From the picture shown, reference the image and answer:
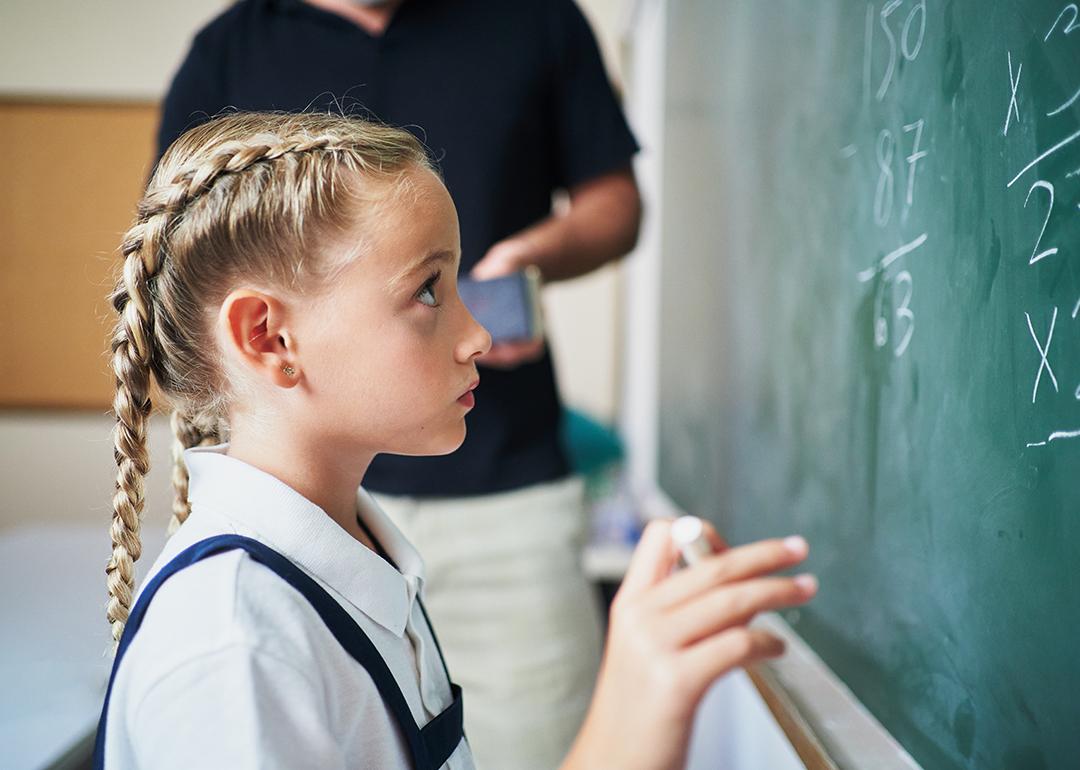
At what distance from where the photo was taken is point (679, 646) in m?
0.47

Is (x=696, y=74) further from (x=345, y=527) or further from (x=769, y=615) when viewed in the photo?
(x=345, y=527)

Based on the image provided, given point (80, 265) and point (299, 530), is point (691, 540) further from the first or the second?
point (80, 265)

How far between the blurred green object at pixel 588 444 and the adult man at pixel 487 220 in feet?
5.46

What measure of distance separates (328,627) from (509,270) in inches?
19.6

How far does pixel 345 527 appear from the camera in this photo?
71 cm

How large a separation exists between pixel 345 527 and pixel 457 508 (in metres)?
0.46

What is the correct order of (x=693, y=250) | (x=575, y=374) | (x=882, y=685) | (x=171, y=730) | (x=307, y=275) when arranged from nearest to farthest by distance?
1. (x=171, y=730)
2. (x=307, y=275)
3. (x=882, y=685)
4. (x=693, y=250)
5. (x=575, y=374)

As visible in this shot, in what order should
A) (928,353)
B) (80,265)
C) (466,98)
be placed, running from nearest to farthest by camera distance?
(928,353) → (466,98) → (80,265)

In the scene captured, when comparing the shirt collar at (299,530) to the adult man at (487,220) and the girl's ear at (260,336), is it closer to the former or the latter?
the girl's ear at (260,336)

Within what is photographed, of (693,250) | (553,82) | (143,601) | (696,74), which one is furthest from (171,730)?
(696,74)

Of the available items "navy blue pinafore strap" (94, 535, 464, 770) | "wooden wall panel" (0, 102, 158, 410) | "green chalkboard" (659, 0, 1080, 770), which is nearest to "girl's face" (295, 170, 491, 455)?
"navy blue pinafore strap" (94, 535, 464, 770)

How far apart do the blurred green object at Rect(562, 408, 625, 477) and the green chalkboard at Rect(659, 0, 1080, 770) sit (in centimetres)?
161

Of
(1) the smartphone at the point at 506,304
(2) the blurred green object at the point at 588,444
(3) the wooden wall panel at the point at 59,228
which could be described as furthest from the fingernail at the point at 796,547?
(3) the wooden wall panel at the point at 59,228

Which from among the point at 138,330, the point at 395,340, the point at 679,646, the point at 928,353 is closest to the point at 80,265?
the point at 138,330
